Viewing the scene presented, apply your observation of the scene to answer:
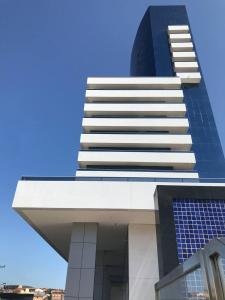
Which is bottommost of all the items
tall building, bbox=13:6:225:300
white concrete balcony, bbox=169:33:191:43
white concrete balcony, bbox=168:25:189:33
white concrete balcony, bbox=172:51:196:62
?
tall building, bbox=13:6:225:300

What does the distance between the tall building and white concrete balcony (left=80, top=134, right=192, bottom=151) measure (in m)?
0.10

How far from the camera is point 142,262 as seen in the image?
38.0 feet

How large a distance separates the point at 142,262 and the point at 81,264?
2.67 meters

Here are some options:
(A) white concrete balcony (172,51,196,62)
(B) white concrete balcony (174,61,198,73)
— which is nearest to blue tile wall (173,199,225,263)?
Result: (B) white concrete balcony (174,61,198,73)

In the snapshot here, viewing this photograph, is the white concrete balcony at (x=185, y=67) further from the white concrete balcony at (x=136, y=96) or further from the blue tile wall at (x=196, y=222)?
the blue tile wall at (x=196, y=222)

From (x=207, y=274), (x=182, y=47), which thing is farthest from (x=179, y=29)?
(x=207, y=274)

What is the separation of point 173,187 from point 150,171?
40.2 ft

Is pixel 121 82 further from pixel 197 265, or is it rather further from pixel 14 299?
pixel 14 299

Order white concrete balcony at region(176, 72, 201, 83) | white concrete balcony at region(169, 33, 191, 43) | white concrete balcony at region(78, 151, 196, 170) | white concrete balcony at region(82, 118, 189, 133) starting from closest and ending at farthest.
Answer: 1. white concrete balcony at region(78, 151, 196, 170)
2. white concrete balcony at region(82, 118, 189, 133)
3. white concrete balcony at region(176, 72, 201, 83)
4. white concrete balcony at region(169, 33, 191, 43)

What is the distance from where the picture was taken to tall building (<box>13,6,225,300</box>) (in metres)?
10.9

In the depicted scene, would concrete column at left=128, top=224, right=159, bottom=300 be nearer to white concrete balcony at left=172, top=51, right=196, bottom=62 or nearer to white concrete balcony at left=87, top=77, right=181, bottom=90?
white concrete balcony at left=87, top=77, right=181, bottom=90

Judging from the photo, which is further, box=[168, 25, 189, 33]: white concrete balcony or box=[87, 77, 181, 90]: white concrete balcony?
box=[168, 25, 189, 33]: white concrete balcony

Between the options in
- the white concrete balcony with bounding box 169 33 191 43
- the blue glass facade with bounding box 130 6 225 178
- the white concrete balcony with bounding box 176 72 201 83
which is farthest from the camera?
the white concrete balcony with bounding box 169 33 191 43

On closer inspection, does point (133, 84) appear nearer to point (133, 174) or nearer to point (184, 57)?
point (184, 57)
